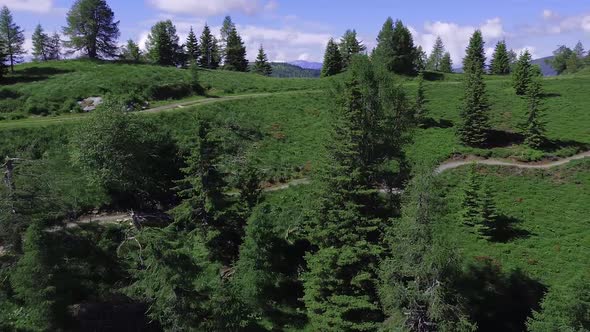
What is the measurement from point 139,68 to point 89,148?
4178cm

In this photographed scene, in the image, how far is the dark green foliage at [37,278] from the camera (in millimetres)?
24047

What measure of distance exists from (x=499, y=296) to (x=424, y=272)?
499 inches

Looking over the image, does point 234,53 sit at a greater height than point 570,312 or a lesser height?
greater

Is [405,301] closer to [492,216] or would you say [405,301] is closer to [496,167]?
[492,216]

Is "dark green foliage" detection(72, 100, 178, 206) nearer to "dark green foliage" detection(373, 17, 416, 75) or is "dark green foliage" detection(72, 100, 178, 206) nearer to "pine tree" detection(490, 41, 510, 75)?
"dark green foliage" detection(373, 17, 416, 75)

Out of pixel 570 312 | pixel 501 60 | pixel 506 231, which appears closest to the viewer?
pixel 570 312

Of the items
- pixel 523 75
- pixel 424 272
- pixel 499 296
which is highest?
pixel 523 75

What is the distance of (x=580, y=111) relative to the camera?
213 ft

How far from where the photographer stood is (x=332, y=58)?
88812 millimetres

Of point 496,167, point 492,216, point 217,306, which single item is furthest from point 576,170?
point 217,306

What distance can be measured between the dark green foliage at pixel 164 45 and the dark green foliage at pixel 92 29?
29.3ft

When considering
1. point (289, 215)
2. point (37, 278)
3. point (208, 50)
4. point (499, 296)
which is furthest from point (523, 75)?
point (37, 278)

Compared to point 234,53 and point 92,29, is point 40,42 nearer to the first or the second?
point 92,29

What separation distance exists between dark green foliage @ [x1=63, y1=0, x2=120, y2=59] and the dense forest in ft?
69.5
